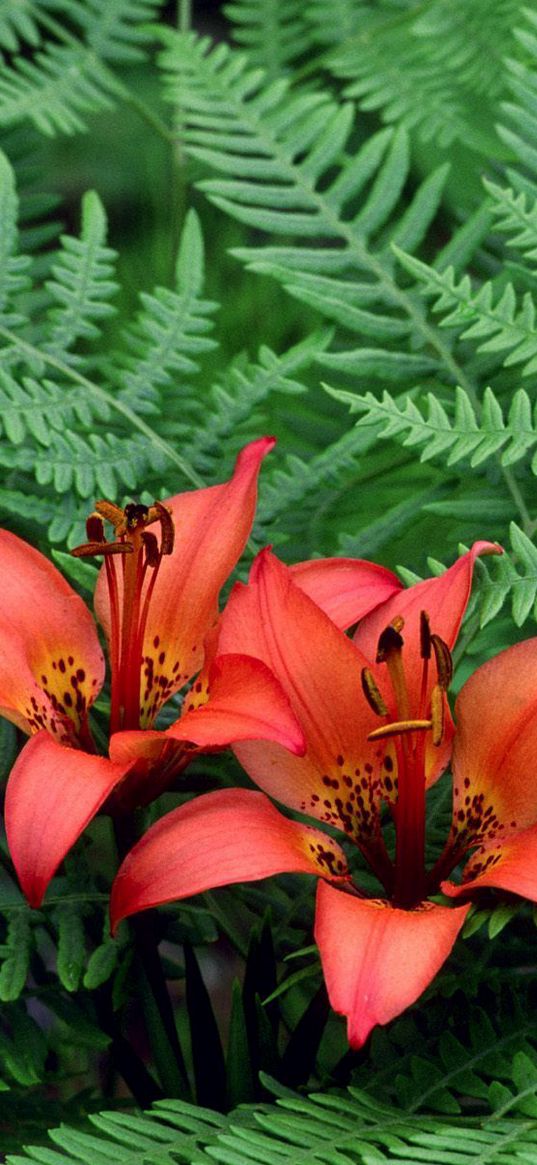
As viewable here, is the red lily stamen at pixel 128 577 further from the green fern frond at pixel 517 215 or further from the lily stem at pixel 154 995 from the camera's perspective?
the green fern frond at pixel 517 215

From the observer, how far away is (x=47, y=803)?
50cm

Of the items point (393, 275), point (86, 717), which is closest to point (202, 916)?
point (86, 717)

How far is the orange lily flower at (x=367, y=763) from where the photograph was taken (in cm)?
51

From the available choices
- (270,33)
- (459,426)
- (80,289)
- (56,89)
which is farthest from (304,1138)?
(270,33)

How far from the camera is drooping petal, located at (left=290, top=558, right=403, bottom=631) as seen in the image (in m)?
0.59

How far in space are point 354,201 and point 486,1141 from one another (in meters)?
0.82

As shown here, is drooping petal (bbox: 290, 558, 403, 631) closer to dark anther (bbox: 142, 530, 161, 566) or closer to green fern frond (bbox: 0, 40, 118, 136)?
dark anther (bbox: 142, 530, 161, 566)

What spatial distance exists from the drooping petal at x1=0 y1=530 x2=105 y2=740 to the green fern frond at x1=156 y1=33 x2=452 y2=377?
0.20m

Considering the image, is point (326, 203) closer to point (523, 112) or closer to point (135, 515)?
point (523, 112)

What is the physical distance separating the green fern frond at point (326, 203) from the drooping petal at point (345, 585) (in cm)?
16

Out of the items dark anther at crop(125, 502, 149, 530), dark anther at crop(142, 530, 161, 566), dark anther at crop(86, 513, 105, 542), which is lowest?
dark anther at crop(86, 513, 105, 542)

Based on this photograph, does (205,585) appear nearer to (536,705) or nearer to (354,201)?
(536,705)

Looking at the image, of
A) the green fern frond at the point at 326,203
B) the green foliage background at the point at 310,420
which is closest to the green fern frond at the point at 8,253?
the green foliage background at the point at 310,420

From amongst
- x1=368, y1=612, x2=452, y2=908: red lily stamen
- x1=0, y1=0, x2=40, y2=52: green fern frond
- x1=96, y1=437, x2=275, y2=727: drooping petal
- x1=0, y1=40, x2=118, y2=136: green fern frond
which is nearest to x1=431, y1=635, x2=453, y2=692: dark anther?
x1=368, y1=612, x2=452, y2=908: red lily stamen
